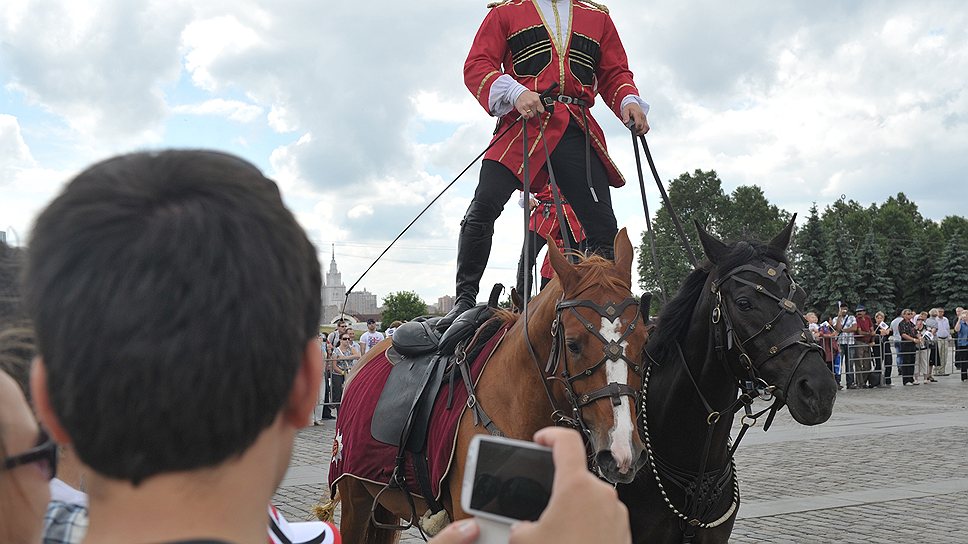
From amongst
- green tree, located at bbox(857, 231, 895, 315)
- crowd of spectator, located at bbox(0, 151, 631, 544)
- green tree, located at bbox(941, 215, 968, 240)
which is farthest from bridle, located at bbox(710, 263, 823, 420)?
green tree, located at bbox(941, 215, 968, 240)

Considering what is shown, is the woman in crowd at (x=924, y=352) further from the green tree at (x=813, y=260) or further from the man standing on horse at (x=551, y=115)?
the green tree at (x=813, y=260)

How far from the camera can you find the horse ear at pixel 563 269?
3.75 meters

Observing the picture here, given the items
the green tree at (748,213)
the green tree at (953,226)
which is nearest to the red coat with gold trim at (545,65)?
the green tree at (748,213)

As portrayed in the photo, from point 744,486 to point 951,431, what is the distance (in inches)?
221

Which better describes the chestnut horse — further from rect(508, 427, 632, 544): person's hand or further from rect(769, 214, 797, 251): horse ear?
rect(508, 427, 632, 544): person's hand

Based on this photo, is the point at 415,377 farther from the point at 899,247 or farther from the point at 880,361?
the point at 899,247

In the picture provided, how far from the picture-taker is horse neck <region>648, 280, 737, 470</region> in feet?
14.1

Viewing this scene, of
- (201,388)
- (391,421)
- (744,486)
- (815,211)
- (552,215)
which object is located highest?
(815,211)

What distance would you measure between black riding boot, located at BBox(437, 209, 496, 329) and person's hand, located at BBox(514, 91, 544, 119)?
683 mm

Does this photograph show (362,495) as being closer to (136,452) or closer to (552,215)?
(552,215)

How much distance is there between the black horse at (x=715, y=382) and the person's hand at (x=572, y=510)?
3.40m

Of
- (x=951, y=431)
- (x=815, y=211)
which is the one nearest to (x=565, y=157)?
(x=951, y=431)

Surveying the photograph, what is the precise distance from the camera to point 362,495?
470 centimetres

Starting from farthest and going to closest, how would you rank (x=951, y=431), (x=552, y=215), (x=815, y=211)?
(x=815, y=211) → (x=951, y=431) → (x=552, y=215)
